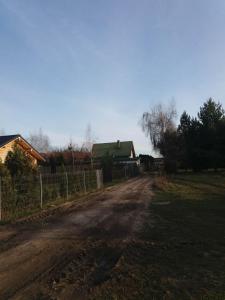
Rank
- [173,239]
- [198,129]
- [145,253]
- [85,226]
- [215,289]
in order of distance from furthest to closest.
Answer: [198,129]
[85,226]
[173,239]
[145,253]
[215,289]

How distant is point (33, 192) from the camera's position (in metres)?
15.6

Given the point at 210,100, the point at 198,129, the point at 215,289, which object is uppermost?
the point at 210,100

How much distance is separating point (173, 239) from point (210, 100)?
5230 centimetres

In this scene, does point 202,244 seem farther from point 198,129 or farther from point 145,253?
point 198,129

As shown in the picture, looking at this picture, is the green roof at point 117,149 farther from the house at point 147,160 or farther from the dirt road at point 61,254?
the dirt road at point 61,254

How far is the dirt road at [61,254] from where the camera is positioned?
5.17 meters

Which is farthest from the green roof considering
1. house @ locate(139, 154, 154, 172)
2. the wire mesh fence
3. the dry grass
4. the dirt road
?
the dirt road

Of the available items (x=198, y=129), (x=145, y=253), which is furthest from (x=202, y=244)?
(x=198, y=129)

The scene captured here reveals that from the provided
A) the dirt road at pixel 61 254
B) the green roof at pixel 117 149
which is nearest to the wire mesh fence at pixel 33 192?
the dirt road at pixel 61 254

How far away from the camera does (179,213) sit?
41.5 ft

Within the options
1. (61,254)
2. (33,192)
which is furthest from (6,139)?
(61,254)

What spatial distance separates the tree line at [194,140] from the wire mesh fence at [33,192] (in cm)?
3168

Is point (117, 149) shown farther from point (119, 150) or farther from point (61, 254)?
point (61, 254)

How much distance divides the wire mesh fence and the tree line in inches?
1247
